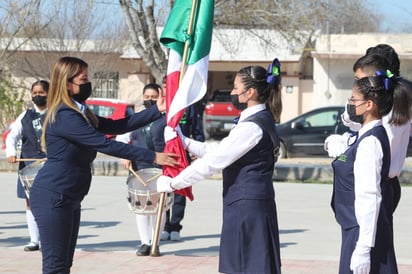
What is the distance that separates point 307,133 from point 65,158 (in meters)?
18.2

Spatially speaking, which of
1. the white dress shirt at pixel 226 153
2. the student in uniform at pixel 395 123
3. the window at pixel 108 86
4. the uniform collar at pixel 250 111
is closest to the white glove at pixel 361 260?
the student in uniform at pixel 395 123

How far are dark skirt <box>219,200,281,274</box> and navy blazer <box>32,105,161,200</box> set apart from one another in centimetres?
83

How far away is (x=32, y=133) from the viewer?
34.3 ft

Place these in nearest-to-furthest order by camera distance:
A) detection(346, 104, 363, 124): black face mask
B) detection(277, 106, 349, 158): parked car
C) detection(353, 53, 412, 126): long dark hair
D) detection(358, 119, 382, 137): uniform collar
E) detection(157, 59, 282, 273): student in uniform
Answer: detection(358, 119, 382, 137): uniform collar → detection(346, 104, 363, 124): black face mask → detection(353, 53, 412, 126): long dark hair → detection(157, 59, 282, 273): student in uniform → detection(277, 106, 349, 158): parked car

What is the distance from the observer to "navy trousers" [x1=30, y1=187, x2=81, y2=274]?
638cm

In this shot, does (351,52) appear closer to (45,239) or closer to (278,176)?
(278,176)

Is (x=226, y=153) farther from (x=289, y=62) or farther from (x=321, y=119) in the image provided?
(x=289, y=62)

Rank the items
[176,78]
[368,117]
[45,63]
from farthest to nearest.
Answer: [45,63] < [176,78] < [368,117]

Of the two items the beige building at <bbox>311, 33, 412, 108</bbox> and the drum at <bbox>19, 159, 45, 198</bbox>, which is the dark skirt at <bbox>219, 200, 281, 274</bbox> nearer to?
the drum at <bbox>19, 159, 45, 198</bbox>

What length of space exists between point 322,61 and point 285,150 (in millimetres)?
12043

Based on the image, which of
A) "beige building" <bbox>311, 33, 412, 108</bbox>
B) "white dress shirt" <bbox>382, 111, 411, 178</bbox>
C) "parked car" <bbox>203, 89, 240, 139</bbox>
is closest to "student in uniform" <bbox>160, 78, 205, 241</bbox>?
"white dress shirt" <bbox>382, 111, 411, 178</bbox>

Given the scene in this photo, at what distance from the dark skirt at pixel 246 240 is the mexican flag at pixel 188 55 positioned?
3.79 ft

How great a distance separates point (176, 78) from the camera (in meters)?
7.95

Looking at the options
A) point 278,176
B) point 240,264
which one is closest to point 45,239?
point 240,264
